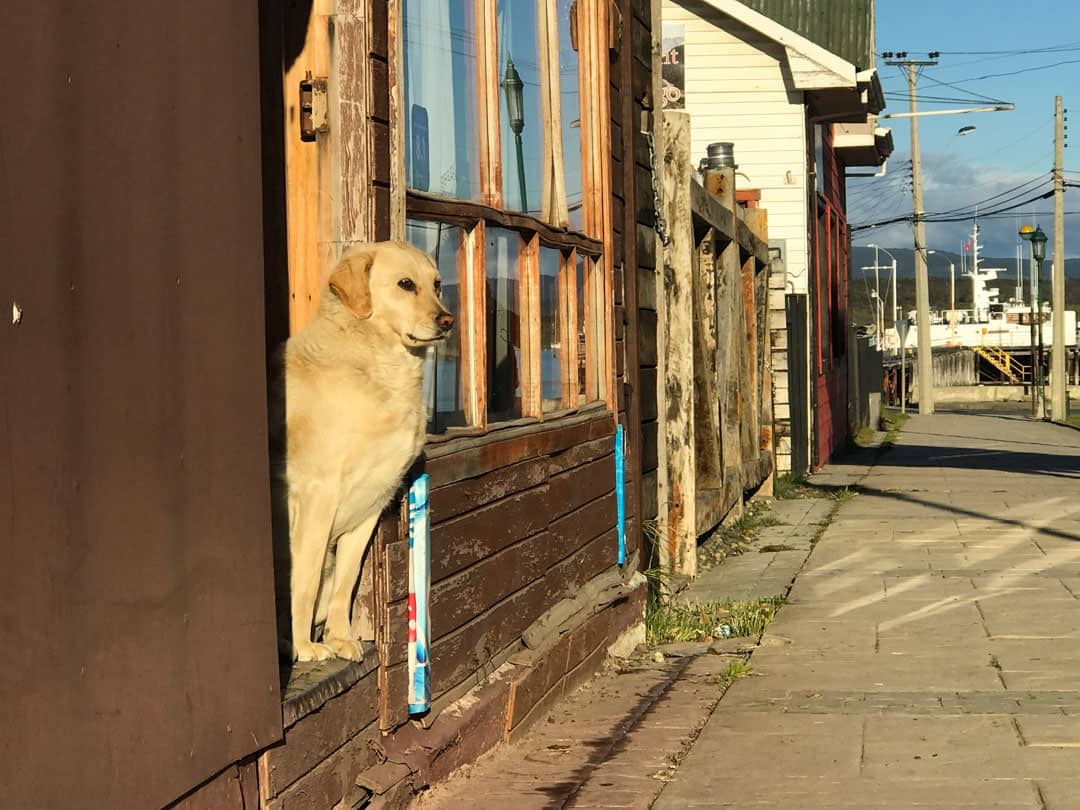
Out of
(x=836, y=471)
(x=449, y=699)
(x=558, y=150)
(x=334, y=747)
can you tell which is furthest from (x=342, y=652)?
(x=836, y=471)

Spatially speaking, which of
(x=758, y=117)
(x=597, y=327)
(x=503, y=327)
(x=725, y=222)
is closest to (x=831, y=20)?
(x=758, y=117)

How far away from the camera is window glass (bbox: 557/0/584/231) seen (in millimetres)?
7301

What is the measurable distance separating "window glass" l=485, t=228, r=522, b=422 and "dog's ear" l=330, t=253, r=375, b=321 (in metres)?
1.73

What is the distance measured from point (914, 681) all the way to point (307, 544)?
3848mm

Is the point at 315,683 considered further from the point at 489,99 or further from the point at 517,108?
the point at 517,108

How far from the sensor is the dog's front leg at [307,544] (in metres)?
4.32

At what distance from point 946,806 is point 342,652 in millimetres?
2034

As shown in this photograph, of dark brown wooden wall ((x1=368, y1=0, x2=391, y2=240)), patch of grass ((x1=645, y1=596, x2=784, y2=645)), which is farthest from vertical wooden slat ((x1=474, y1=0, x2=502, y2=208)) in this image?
patch of grass ((x1=645, y1=596, x2=784, y2=645))

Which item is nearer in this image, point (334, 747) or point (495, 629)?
point (334, 747)

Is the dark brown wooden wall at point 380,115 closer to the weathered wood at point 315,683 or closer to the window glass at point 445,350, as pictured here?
the window glass at point 445,350

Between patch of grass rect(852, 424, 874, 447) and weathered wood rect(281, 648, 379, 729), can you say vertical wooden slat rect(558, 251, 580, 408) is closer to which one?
weathered wood rect(281, 648, 379, 729)

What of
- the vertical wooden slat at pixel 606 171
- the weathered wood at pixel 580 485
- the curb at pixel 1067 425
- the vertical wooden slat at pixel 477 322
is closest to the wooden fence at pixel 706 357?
the vertical wooden slat at pixel 606 171

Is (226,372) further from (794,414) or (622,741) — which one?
(794,414)

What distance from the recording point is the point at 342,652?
452 centimetres
